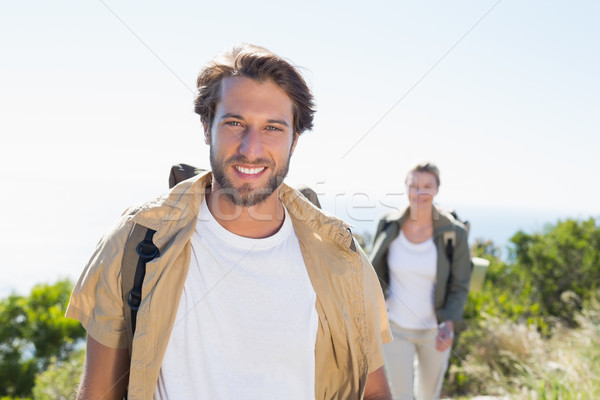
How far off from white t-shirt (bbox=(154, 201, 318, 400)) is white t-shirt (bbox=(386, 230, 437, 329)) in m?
2.70

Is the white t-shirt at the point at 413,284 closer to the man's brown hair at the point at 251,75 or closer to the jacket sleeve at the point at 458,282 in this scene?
the jacket sleeve at the point at 458,282

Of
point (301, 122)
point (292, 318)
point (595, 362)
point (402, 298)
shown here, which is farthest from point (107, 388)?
point (595, 362)

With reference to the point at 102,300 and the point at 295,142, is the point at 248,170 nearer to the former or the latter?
the point at 295,142

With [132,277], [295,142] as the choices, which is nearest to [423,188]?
[295,142]

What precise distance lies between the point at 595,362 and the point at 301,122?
176 inches

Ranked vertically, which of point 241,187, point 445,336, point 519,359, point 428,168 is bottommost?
point 519,359

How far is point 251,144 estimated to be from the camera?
1.98 m

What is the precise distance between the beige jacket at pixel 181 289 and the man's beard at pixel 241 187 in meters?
0.08

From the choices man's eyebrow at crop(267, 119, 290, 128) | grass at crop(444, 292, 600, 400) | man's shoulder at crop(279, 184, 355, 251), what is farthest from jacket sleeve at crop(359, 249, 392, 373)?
grass at crop(444, 292, 600, 400)

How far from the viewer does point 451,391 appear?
626 cm

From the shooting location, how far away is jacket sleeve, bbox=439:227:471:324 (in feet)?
14.3

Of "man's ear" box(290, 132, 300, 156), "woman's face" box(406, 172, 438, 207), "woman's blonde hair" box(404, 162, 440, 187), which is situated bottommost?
"man's ear" box(290, 132, 300, 156)

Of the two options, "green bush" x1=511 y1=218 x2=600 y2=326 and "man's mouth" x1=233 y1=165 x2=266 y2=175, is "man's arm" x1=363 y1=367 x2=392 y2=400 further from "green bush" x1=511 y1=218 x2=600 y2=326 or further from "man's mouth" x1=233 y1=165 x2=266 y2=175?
"green bush" x1=511 y1=218 x2=600 y2=326

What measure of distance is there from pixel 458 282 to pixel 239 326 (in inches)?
124
